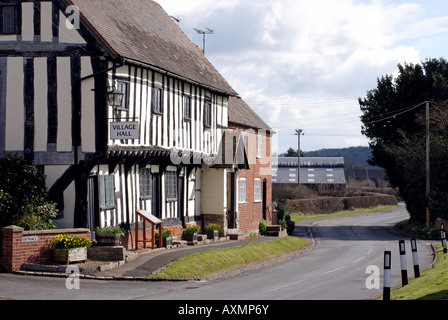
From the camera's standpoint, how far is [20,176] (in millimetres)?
20672

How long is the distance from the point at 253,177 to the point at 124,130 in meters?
19.4

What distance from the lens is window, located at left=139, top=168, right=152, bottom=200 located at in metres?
25.0

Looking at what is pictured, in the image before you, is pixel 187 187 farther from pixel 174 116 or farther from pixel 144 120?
pixel 144 120

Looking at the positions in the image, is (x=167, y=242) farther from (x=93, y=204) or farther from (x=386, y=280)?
(x=386, y=280)

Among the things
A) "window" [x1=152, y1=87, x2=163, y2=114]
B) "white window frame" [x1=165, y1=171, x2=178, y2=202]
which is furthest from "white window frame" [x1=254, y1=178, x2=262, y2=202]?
"window" [x1=152, y1=87, x2=163, y2=114]

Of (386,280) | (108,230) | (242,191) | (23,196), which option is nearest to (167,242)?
(108,230)

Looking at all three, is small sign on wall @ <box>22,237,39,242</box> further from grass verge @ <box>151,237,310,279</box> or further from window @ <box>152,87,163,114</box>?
window @ <box>152,87,163,114</box>

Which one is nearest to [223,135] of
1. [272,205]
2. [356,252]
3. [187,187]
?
[187,187]

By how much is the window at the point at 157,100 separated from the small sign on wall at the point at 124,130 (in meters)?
3.66

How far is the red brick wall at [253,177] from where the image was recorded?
37.2m

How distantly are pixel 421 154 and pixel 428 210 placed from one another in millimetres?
4034

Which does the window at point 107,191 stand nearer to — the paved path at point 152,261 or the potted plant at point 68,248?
the paved path at point 152,261

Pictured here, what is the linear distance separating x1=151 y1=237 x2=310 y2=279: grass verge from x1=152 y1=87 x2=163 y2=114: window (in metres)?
5.93

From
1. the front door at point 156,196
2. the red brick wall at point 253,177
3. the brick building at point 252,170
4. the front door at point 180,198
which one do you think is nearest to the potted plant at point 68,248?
the front door at point 156,196
